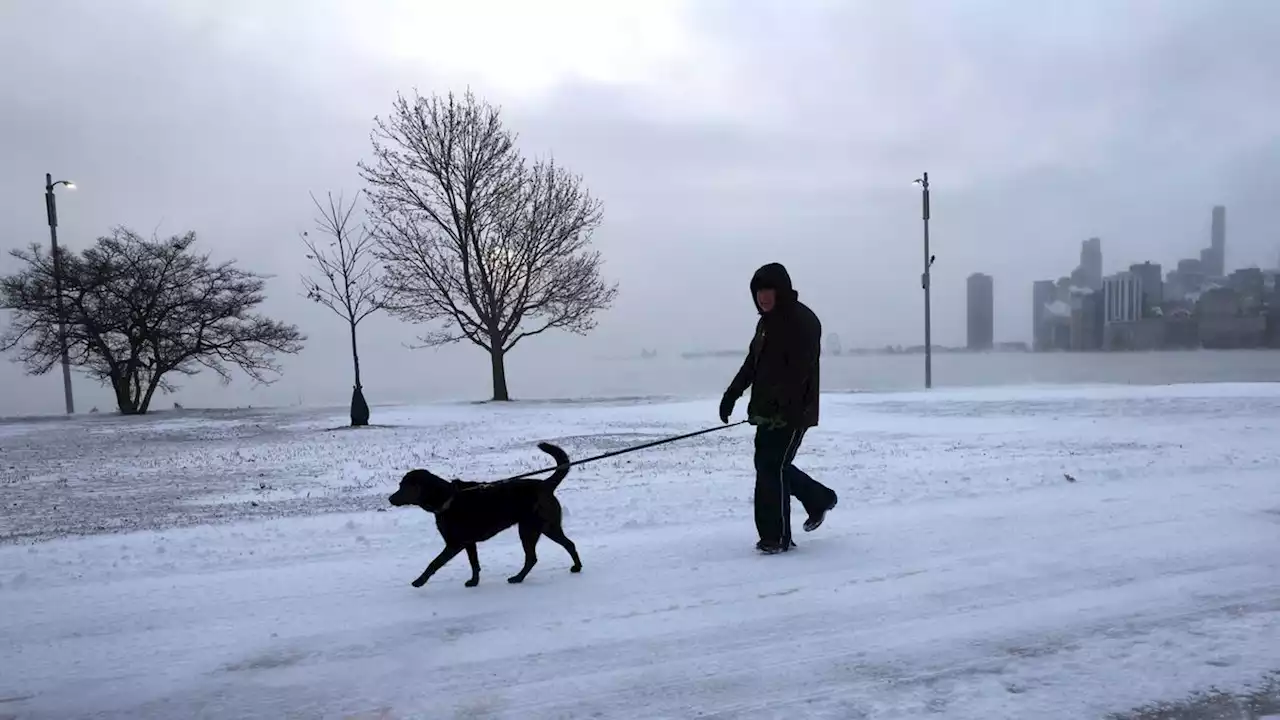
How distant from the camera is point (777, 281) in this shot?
456 cm

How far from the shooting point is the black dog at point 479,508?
3.90 m

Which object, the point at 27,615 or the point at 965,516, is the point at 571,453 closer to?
the point at 965,516

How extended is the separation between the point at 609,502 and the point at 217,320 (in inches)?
885

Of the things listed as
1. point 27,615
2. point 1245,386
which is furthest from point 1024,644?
point 1245,386

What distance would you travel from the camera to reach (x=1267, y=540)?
4.62 metres

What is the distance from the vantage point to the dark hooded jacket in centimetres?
451

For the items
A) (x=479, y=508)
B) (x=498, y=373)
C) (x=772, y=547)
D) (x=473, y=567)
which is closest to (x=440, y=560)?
(x=473, y=567)

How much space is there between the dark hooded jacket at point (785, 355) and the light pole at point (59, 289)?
25488 millimetres

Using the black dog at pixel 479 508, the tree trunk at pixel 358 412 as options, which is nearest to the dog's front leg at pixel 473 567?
the black dog at pixel 479 508

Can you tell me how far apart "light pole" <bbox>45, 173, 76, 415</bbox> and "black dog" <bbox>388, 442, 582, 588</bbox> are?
2453 cm

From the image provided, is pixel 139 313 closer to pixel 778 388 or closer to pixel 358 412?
pixel 358 412

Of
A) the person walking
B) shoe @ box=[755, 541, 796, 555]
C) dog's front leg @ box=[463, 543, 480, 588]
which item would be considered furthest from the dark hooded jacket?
dog's front leg @ box=[463, 543, 480, 588]

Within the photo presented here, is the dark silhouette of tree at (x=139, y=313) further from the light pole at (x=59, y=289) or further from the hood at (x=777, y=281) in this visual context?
the hood at (x=777, y=281)

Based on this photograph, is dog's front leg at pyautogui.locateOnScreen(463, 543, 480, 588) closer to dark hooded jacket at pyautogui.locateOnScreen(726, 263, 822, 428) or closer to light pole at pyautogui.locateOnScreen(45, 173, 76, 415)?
dark hooded jacket at pyautogui.locateOnScreen(726, 263, 822, 428)
